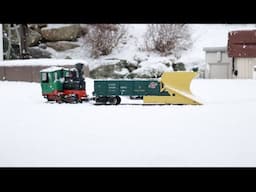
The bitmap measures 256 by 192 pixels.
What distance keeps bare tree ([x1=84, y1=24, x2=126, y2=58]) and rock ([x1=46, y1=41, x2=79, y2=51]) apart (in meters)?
0.17

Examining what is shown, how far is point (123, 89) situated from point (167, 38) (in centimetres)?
159

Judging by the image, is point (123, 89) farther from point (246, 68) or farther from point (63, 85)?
point (246, 68)

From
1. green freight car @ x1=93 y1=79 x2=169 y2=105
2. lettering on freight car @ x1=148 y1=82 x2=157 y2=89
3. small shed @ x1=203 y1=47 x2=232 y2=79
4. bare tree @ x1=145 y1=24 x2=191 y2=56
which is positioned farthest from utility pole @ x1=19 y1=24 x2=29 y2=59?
small shed @ x1=203 y1=47 x2=232 y2=79

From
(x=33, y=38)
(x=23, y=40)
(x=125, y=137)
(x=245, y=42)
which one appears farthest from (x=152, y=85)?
(x=125, y=137)

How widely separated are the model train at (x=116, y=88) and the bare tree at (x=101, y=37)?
81cm

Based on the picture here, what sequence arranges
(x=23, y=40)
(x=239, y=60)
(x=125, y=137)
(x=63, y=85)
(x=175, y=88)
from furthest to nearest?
1. (x=63, y=85)
2. (x=175, y=88)
3. (x=239, y=60)
4. (x=23, y=40)
5. (x=125, y=137)

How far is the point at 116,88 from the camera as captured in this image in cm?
528

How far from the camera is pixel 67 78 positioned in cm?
525

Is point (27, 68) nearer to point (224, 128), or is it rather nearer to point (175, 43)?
point (175, 43)

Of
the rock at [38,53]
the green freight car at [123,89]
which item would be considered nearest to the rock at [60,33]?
the rock at [38,53]
